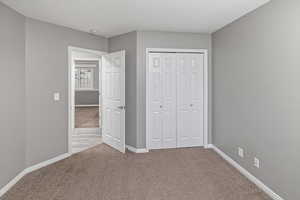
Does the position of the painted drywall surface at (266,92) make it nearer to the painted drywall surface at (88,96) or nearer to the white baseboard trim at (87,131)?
the white baseboard trim at (87,131)

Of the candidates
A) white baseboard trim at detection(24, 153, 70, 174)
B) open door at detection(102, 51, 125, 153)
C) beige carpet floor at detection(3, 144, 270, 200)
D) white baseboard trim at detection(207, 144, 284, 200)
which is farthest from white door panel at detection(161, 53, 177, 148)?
white baseboard trim at detection(24, 153, 70, 174)

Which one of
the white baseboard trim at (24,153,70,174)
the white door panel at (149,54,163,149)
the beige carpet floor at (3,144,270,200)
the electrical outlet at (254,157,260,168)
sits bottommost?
the beige carpet floor at (3,144,270,200)

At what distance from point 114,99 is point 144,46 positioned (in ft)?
4.08

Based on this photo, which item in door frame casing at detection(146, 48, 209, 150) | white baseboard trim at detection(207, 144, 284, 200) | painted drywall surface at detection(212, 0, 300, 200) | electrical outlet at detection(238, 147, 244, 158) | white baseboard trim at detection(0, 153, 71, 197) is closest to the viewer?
painted drywall surface at detection(212, 0, 300, 200)

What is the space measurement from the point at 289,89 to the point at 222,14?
149 cm

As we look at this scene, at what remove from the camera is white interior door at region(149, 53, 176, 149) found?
12.8ft

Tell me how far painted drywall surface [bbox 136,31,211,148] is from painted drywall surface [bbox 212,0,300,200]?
0.73 m

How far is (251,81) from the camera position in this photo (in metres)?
2.76

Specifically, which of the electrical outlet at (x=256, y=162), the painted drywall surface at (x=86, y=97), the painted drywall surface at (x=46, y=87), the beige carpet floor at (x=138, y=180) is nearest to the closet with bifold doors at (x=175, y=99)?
the beige carpet floor at (x=138, y=180)

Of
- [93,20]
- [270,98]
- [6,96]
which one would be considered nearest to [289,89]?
[270,98]

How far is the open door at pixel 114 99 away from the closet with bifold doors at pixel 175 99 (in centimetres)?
55

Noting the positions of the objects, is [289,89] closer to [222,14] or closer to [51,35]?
[222,14]

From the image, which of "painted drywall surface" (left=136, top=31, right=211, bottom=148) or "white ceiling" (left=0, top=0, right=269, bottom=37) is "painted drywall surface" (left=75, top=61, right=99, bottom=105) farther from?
"painted drywall surface" (left=136, top=31, right=211, bottom=148)

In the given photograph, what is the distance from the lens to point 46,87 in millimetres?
3270
